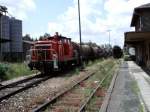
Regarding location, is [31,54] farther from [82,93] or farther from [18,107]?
[18,107]

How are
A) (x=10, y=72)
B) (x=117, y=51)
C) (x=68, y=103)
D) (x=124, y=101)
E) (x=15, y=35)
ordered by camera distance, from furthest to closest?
(x=117, y=51) → (x=15, y=35) → (x=10, y=72) → (x=124, y=101) → (x=68, y=103)

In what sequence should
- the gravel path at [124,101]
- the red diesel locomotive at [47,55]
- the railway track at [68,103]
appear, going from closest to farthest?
the gravel path at [124,101] → the railway track at [68,103] → the red diesel locomotive at [47,55]

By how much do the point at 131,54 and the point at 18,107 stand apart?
66.4 metres

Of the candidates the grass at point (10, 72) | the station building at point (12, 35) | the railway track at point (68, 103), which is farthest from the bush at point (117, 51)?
the railway track at point (68, 103)

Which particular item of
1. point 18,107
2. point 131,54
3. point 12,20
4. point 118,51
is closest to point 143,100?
point 18,107

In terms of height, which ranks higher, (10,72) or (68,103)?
(10,72)

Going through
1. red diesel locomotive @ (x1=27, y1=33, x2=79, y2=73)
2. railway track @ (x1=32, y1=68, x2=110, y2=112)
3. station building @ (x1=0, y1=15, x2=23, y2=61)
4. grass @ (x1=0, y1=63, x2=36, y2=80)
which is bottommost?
railway track @ (x1=32, y1=68, x2=110, y2=112)

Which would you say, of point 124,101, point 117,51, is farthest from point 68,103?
point 117,51

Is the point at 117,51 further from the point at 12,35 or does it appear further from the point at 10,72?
the point at 10,72

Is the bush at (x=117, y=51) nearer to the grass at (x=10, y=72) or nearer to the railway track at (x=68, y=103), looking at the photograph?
the grass at (x=10, y=72)

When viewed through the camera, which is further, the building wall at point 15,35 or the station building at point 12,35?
the building wall at point 15,35

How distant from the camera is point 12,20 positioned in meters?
63.6

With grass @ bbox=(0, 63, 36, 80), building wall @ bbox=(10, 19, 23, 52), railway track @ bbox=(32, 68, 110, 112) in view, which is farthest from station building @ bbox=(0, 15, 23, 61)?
railway track @ bbox=(32, 68, 110, 112)

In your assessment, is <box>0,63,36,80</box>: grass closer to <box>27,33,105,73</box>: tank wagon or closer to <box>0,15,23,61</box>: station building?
<box>27,33,105,73</box>: tank wagon
